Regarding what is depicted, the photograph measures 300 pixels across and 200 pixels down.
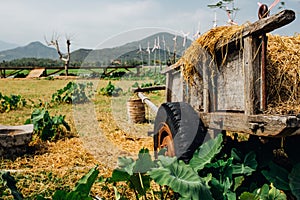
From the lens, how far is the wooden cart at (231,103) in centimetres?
224

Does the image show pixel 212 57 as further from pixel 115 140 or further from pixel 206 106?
pixel 115 140

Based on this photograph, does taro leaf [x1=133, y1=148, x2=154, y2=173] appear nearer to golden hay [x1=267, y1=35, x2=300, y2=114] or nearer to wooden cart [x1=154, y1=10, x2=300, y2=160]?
wooden cart [x1=154, y1=10, x2=300, y2=160]

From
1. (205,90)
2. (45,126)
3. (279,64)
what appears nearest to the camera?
(279,64)

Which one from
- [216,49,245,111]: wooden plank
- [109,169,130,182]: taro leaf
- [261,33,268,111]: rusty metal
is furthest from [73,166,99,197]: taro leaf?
[261,33,268,111]: rusty metal

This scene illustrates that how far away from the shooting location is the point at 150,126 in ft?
24.0

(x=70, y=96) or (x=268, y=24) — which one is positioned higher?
(x=268, y=24)

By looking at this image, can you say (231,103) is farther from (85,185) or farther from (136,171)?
(85,185)

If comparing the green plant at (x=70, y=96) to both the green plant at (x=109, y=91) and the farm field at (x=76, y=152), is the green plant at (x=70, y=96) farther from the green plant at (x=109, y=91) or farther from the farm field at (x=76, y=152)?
the farm field at (x=76, y=152)

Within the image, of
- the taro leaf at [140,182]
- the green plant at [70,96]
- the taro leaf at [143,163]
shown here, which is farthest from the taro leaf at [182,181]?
the green plant at [70,96]

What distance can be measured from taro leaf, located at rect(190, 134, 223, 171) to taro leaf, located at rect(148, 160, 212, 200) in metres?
0.28

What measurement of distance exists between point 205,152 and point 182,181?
492mm

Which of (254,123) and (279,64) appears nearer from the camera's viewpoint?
(254,123)

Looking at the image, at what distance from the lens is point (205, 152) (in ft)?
9.16

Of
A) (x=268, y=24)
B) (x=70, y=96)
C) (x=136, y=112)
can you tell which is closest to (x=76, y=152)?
(x=136, y=112)
